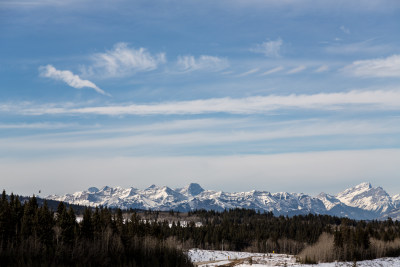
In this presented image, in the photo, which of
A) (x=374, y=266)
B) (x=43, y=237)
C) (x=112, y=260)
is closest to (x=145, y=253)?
(x=112, y=260)

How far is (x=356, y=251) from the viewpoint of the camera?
12631 centimetres

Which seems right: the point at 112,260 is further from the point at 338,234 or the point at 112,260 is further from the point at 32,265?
A: the point at 338,234

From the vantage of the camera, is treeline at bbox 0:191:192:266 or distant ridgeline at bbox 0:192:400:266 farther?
distant ridgeline at bbox 0:192:400:266

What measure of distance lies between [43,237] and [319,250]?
74.5m

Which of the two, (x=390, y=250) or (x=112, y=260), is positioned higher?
(x=112, y=260)

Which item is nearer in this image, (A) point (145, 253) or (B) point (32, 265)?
(B) point (32, 265)

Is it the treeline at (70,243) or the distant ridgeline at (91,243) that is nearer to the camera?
the treeline at (70,243)

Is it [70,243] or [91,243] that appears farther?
[70,243]

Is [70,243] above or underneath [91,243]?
underneath

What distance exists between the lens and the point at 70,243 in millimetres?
64312

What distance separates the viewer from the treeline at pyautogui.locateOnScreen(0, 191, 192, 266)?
33.1 m

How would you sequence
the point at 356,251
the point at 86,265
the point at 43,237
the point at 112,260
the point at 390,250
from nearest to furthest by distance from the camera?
the point at 86,265
the point at 112,260
the point at 43,237
the point at 356,251
the point at 390,250

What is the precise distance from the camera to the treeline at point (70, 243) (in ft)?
109

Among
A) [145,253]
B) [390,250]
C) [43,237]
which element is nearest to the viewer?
[145,253]
